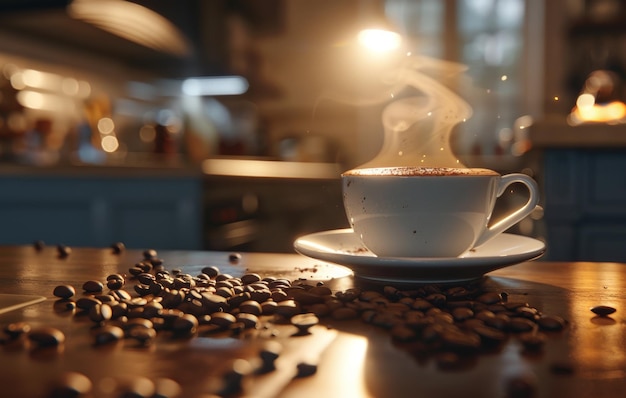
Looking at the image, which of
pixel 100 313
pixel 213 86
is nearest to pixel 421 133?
pixel 100 313

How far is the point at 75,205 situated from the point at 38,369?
2130 mm

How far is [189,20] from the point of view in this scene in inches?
126

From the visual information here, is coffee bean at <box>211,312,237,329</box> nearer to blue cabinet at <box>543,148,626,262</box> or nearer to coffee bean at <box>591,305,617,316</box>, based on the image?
coffee bean at <box>591,305,617,316</box>

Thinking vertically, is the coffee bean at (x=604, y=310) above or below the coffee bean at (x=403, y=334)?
below

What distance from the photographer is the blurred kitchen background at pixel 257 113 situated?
1.84 m

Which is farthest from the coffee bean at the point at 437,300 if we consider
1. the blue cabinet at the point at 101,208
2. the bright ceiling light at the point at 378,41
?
the bright ceiling light at the point at 378,41

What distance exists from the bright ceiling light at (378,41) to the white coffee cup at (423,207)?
3.75 metres

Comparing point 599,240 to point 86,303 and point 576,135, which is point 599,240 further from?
point 86,303

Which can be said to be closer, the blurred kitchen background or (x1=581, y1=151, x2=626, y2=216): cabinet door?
(x1=581, y1=151, x2=626, y2=216): cabinet door

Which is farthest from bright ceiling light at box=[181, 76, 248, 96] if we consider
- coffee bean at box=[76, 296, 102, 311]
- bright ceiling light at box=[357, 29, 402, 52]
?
coffee bean at box=[76, 296, 102, 311]

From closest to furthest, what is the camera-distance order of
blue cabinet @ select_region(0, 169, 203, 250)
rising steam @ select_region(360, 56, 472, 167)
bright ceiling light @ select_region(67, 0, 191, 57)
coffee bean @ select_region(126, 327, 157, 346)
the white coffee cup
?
coffee bean @ select_region(126, 327, 157, 346) → the white coffee cup → rising steam @ select_region(360, 56, 472, 167) → blue cabinet @ select_region(0, 169, 203, 250) → bright ceiling light @ select_region(67, 0, 191, 57)

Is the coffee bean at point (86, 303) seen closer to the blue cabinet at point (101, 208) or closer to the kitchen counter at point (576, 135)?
the kitchen counter at point (576, 135)

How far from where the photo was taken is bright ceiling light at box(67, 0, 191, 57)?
249 centimetres

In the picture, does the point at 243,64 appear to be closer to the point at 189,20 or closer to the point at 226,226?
the point at 189,20
